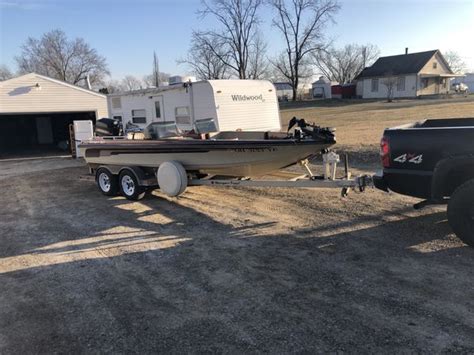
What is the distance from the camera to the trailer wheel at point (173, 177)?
25.5ft

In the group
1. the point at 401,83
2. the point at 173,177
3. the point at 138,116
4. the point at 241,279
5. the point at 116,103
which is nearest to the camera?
the point at 241,279

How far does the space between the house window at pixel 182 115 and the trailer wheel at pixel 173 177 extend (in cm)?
424

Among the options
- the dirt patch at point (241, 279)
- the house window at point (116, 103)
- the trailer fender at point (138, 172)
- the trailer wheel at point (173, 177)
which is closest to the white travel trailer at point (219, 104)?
the house window at point (116, 103)

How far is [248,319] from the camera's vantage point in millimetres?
3840

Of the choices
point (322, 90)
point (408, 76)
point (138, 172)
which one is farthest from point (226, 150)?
point (322, 90)

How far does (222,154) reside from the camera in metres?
7.42

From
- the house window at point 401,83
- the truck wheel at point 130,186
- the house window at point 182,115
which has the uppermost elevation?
the house window at point 401,83

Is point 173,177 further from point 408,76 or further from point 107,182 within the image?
point 408,76

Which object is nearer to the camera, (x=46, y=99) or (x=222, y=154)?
(x=222, y=154)

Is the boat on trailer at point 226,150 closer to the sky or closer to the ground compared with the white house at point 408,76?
closer to the ground

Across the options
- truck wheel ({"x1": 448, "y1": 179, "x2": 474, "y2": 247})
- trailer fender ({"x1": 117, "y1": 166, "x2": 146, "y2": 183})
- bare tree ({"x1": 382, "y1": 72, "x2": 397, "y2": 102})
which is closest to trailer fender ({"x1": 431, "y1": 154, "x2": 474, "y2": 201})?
truck wheel ({"x1": 448, "y1": 179, "x2": 474, "y2": 247})

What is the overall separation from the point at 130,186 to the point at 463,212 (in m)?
6.03

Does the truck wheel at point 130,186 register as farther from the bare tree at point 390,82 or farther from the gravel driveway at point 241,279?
the bare tree at point 390,82

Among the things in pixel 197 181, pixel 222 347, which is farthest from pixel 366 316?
pixel 197 181
